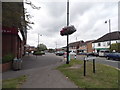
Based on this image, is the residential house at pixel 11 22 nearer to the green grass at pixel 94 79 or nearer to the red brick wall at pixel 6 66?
the red brick wall at pixel 6 66

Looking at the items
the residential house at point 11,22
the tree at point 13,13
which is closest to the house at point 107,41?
the residential house at point 11,22

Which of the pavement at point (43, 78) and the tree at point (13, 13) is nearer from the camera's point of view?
the pavement at point (43, 78)

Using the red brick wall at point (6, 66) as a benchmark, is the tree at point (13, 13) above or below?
above

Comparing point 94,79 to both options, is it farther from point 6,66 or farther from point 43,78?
point 6,66

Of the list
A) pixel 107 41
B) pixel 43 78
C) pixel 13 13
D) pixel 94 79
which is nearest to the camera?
pixel 94 79

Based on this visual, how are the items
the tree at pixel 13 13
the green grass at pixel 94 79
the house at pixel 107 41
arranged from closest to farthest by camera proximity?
the green grass at pixel 94 79 < the tree at pixel 13 13 < the house at pixel 107 41

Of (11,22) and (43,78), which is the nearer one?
(43,78)

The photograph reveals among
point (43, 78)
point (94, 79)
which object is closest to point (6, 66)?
point (43, 78)

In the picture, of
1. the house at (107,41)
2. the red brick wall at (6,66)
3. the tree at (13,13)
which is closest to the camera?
the tree at (13,13)

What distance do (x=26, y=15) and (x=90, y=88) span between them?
28.9ft

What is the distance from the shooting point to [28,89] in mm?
6281

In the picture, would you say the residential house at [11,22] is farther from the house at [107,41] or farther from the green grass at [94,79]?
the house at [107,41]

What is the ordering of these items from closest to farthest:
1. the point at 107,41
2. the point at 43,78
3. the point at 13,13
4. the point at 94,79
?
the point at 94,79 < the point at 43,78 < the point at 13,13 < the point at 107,41

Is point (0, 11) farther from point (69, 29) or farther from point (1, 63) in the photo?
point (69, 29)
